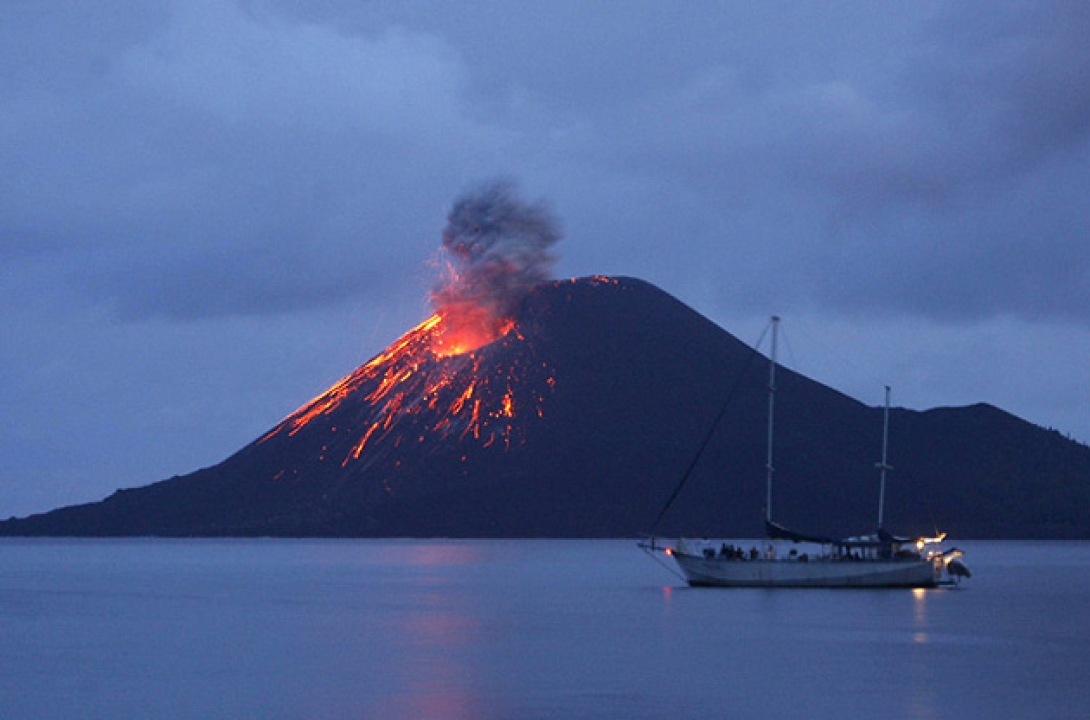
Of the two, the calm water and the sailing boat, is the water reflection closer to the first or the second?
the calm water

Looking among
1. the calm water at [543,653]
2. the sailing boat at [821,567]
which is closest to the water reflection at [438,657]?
the calm water at [543,653]

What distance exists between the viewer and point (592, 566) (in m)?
171

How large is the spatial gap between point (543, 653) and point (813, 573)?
1542 inches

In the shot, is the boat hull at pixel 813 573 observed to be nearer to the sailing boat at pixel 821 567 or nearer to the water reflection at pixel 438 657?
the sailing boat at pixel 821 567

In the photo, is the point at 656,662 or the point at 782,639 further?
the point at 782,639

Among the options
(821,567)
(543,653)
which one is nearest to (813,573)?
(821,567)

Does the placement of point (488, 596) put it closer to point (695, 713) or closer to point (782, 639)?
point (782, 639)

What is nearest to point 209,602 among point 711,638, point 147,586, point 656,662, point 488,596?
point 488,596

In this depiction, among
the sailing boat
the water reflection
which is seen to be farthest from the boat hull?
the water reflection

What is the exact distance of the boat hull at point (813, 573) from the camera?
3858 inches

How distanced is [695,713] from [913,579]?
2293 inches

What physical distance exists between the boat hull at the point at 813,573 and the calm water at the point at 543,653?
102 cm

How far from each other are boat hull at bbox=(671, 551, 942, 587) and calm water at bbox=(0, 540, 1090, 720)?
1.02 m

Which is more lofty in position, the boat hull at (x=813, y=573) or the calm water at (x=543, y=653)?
the boat hull at (x=813, y=573)
